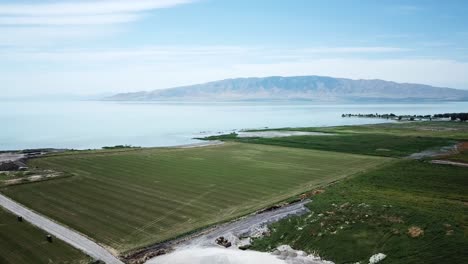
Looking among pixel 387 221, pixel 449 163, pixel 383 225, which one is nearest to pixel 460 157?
pixel 449 163

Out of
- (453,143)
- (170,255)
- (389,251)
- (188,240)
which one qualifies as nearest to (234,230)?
(188,240)

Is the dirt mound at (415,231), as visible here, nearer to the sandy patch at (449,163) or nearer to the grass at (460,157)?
the sandy patch at (449,163)

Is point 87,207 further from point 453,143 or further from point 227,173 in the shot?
point 453,143

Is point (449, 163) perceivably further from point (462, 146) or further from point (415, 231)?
point (415, 231)

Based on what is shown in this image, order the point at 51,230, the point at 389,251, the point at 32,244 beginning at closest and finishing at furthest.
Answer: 1. the point at 389,251
2. the point at 32,244
3. the point at 51,230

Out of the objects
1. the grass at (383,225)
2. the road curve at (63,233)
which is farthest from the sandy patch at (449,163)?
the road curve at (63,233)
